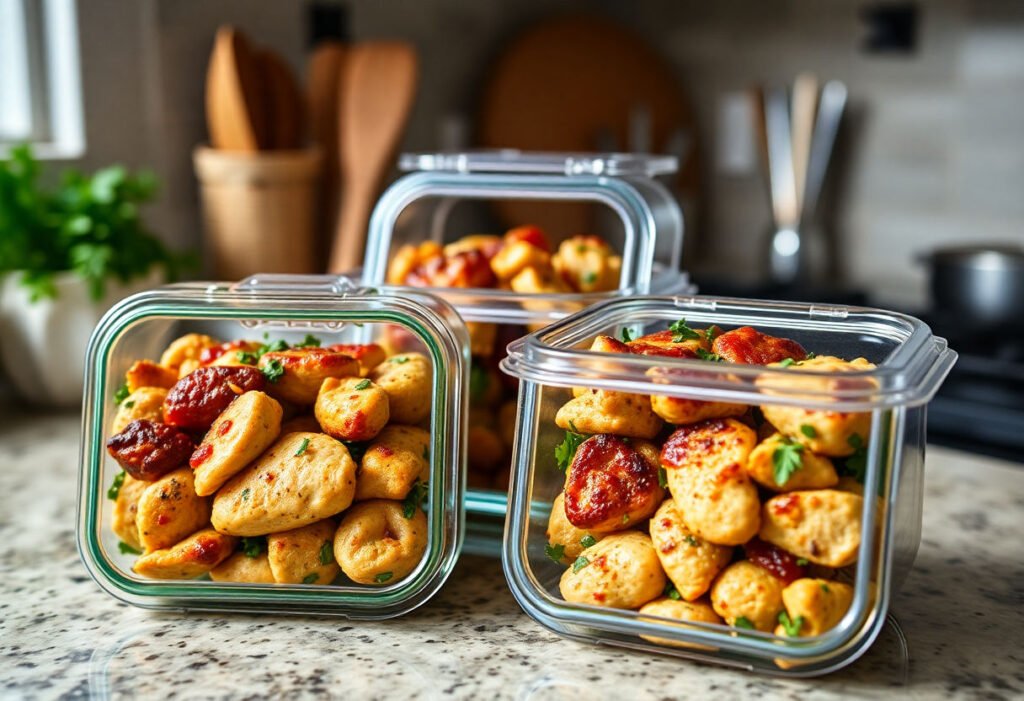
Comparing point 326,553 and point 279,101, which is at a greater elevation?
point 279,101

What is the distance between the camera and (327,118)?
1.90 meters

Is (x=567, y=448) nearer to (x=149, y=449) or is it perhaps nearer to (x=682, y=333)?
(x=682, y=333)

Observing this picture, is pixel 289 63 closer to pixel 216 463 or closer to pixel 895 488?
pixel 216 463

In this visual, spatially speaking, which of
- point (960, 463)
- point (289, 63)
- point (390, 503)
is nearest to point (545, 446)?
point (390, 503)

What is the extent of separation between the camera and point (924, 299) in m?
2.26

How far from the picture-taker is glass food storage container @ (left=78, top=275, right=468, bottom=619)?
81 cm

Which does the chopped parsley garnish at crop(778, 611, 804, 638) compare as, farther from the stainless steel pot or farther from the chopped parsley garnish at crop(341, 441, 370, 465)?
the stainless steel pot

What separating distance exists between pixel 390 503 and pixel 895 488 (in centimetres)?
36

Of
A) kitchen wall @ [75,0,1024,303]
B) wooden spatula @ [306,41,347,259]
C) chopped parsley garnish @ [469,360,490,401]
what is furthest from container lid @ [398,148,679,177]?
kitchen wall @ [75,0,1024,303]

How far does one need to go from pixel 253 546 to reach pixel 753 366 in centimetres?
39

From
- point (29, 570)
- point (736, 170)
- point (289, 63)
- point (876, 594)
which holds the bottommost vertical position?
Result: point (29, 570)

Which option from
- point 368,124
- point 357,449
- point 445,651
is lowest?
point 445,651

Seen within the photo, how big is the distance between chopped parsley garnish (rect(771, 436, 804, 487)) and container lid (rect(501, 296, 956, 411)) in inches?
1.2

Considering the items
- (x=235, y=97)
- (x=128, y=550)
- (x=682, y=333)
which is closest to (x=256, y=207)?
(x=235, y=97)
